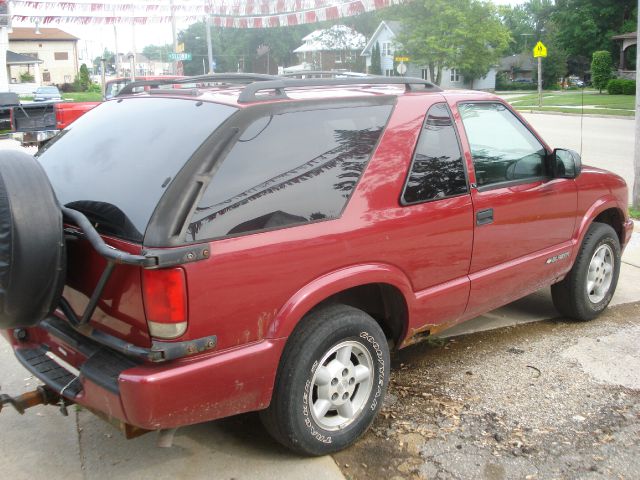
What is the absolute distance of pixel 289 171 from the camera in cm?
300

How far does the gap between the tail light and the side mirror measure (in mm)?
2837

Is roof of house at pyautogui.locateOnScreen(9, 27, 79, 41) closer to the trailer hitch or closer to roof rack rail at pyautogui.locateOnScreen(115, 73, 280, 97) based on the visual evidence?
roof rack rail at pyautogui.locateOnScreen(115, 73, 280, 97)

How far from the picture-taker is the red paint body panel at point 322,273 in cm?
263

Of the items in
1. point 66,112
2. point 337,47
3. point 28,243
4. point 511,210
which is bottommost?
point 511,210

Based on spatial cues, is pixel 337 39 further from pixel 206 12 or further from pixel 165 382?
pixel 165 382

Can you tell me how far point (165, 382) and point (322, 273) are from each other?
855mm

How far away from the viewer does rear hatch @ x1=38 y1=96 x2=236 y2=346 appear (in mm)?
2699

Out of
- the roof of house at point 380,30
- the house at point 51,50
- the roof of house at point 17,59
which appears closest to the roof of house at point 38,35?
the house at point 51,50

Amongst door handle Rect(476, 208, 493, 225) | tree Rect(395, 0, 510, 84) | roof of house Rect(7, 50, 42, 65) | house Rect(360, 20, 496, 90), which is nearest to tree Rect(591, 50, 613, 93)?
tree Rect(395, 0, 510, 84)

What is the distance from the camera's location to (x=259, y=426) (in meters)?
3.55

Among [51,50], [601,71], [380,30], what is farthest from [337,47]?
[51,50]

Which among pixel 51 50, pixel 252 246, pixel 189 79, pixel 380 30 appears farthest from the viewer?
pixel 51 50

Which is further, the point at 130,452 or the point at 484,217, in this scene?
the point at 484,217

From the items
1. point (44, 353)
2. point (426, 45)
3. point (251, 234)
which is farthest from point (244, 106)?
point (426, 45)
